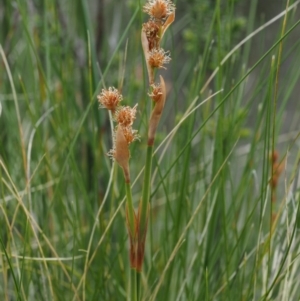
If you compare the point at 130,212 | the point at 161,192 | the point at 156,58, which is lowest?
the point at 161,192

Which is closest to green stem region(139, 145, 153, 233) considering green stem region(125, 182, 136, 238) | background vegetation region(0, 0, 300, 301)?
green stem region(125, 182, 136, 238)

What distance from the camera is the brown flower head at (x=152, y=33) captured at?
56 centimetres

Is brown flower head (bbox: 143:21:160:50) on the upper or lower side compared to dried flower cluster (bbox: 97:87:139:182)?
upper

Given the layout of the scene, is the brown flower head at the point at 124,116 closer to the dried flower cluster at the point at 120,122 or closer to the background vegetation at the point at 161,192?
the dried flower cluster at the point at 120,122

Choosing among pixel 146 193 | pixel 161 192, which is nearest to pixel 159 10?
pixel 146 193

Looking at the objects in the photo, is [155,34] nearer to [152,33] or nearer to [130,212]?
[152,33]

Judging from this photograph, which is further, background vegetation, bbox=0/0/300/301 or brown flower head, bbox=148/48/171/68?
background vegetation, bbox=0/0/300/301

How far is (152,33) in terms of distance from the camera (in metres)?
0.56

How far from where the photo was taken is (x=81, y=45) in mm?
1369

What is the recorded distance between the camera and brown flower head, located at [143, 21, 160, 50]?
1.83ft

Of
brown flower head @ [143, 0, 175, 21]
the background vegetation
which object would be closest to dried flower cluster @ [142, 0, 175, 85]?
brown flower head @ [143, 0, 175, 21]

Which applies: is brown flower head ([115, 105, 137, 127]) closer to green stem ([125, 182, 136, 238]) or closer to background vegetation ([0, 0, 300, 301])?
green stem ([125, 182, 136, 238])

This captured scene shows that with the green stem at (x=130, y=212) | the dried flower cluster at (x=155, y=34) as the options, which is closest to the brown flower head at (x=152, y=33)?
the dried flower cluster at (x=155, y=34)

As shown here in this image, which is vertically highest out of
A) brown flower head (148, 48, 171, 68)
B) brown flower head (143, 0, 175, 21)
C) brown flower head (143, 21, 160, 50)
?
brown flower head (143, 0, 175, 21)
